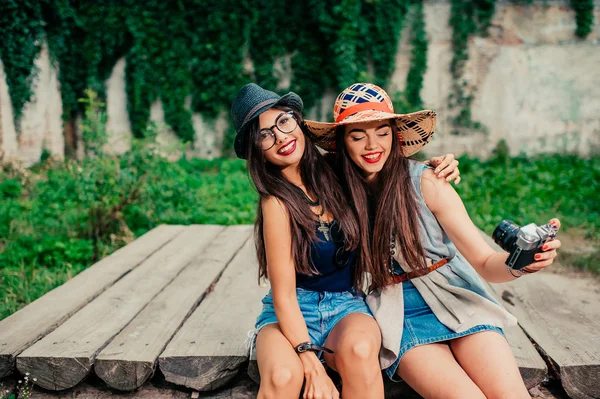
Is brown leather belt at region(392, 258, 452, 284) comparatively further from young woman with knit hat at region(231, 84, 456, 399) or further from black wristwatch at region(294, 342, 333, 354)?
black wristwatch at region(294, 342, 333, 354)

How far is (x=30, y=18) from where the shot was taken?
7254 millimetres

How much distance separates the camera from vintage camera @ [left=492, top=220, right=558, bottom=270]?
1567mm

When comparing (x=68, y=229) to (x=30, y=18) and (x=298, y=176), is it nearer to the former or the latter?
(x=298, y=176)

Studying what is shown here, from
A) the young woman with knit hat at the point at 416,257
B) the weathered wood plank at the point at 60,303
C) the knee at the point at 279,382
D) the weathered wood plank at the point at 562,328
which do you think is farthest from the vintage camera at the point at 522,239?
the weathered wood plank at the point at 60,303

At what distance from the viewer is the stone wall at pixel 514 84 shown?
26.4 ft

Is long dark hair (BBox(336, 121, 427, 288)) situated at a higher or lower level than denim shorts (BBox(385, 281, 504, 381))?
higher

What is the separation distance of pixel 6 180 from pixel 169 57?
336 centimetres

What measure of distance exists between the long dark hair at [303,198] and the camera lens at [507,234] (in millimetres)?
506

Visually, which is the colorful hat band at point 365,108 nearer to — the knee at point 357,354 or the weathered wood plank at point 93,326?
the knee at point 357,354

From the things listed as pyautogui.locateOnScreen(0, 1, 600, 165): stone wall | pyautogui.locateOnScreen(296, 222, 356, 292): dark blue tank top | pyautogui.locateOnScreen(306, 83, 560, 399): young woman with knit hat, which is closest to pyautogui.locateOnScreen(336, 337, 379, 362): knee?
pyautogui.locateOnScreen(306, 83, 560, 399): young woman with knit hat

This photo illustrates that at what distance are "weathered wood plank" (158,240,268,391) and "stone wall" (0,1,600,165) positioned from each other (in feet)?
19.1

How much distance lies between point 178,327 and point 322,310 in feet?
2.23

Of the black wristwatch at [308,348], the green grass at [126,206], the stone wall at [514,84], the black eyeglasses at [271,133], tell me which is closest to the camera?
the black wristwatch at [308,348]

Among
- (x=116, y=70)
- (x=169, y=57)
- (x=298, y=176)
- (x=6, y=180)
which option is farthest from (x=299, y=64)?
(x=298, y=176)
